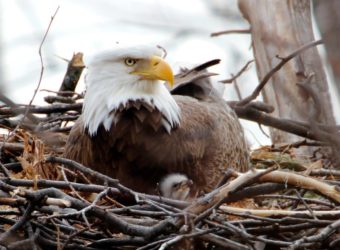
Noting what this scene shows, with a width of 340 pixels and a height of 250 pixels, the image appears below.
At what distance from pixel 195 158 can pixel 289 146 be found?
1.43m

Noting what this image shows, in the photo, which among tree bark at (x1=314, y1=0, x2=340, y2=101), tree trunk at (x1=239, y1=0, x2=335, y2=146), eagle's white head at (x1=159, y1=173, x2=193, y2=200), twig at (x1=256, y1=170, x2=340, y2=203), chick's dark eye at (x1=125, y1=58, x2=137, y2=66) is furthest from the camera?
tree trunk at (x1=239, y1=0, x2=335, y2=146)

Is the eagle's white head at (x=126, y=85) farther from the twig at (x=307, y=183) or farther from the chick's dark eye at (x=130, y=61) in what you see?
the twig at (x=307, y=183)

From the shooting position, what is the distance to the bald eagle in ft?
15.6

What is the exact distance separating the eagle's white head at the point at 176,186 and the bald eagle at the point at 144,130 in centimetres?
6

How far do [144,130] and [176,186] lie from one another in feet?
1.52

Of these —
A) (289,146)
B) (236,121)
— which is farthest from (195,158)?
(289,146)

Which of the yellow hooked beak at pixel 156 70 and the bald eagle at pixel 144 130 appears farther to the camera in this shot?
the yellow hooked beak at pixel 156 70

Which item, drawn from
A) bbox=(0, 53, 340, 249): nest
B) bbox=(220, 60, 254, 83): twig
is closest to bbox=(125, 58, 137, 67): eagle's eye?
bbox=(220, 60, 254, 83): twig

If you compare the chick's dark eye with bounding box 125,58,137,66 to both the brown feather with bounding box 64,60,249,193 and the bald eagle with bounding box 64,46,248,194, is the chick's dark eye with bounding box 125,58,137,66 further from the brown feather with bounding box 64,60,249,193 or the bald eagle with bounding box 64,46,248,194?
the brown feather with bounding box 64,60,249,193

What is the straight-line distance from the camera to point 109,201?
421 centimetres

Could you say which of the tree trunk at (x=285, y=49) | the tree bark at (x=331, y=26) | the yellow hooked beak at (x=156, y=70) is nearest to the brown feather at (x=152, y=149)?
the yellow hooked beak at (x=156, y=70)

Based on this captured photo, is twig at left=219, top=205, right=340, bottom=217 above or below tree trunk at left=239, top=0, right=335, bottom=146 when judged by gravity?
below

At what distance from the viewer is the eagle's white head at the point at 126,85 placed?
16.2 feet

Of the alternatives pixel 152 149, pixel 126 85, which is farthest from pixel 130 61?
pixel 152 149
